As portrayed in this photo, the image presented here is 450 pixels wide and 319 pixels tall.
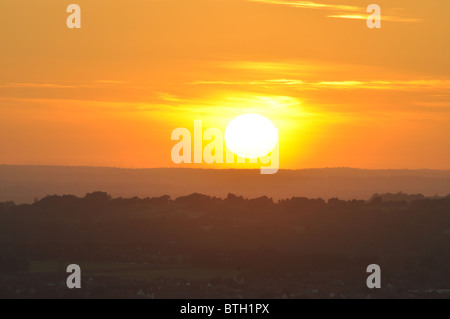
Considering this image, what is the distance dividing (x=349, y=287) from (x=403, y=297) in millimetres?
6150

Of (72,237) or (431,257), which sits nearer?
(431,257)

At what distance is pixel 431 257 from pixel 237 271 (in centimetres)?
1635

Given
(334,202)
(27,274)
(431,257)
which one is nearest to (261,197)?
(334,202)

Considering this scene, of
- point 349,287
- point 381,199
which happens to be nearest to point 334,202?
point 381,199

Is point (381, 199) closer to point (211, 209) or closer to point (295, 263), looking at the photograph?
point (211, 209)

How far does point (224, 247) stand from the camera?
116 m

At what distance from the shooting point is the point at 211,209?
133250mm

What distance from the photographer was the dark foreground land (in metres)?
96.1

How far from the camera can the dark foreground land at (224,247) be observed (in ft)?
315
